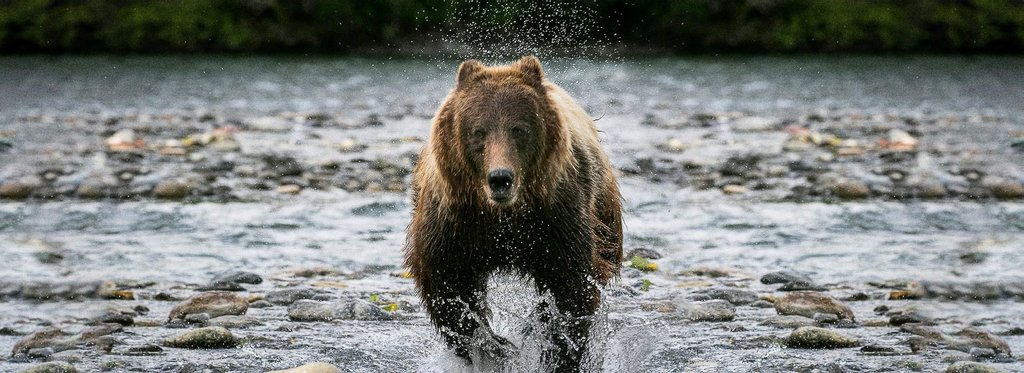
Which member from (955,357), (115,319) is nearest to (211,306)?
(115,319)

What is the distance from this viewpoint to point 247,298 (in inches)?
279

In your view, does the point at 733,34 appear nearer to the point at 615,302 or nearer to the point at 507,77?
the point at 615,302

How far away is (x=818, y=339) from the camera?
6082 mm

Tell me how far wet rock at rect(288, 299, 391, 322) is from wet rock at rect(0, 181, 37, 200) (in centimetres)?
435

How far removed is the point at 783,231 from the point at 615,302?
2552mm

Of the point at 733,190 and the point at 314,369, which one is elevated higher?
the point at 314,369

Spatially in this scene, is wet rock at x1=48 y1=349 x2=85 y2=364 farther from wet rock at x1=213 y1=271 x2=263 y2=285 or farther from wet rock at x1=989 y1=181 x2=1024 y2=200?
wet rock at x1=989 y1=181 x2=1024 y2=200

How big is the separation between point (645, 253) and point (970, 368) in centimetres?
322

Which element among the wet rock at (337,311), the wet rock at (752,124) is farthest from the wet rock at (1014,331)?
the wet rock at (752,124)

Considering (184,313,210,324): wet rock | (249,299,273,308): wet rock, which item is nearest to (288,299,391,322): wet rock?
(249,299,273,308): wet rock

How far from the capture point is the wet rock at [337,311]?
6676 millimetres

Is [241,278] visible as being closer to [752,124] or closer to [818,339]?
[818,339]

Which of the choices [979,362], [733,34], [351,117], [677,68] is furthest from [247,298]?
[733,34]

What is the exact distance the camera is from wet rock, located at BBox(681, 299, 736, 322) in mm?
6672
